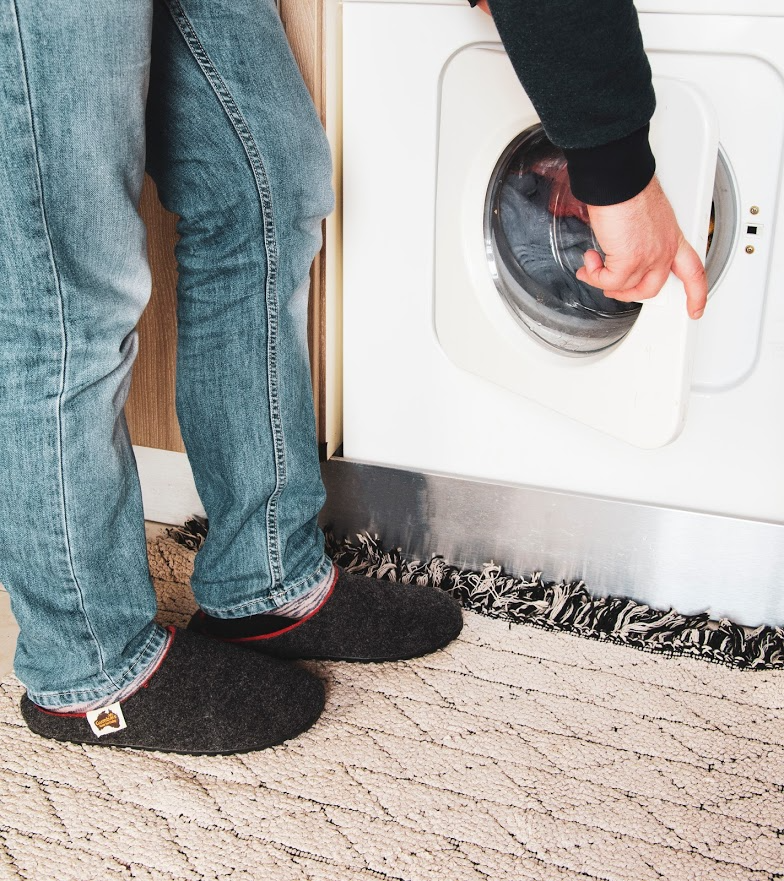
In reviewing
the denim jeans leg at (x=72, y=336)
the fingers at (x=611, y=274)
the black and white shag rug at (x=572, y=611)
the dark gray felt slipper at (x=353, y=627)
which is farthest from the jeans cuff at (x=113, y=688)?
the fingers at (x=611, y=274)

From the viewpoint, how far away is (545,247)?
943 mm

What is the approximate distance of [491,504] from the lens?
3.43ft

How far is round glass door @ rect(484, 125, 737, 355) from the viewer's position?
2.92 ft

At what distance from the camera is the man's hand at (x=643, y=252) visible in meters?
0.65

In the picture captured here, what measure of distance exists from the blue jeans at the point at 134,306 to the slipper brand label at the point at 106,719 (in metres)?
0.02

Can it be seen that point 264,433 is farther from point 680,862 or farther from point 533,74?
point 680,862

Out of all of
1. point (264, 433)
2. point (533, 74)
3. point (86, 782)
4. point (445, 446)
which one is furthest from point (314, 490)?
point (533, 74)

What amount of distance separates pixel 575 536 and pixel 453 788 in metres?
0.36

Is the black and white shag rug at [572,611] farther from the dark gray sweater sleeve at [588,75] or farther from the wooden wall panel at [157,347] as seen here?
the dark gray sweater sleeve at [588,75]

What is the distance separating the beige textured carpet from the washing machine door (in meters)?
A: 0.27

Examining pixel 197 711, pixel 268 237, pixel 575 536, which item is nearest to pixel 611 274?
pixel 268 237

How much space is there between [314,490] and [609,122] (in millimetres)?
436

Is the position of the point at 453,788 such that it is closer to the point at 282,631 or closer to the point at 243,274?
the point at 282,631

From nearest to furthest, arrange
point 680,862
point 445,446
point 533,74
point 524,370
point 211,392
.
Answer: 1. point 533,74
2. point 680,862
3. point 211,392
4. point 524,370
5. point 445,446
